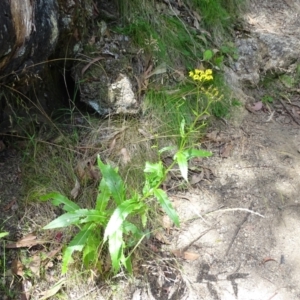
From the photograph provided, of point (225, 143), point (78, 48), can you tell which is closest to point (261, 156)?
point (225, 143)

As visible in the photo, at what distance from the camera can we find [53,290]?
8.45 ft

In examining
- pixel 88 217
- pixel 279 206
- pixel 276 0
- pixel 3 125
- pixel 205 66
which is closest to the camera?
pixel 88 217

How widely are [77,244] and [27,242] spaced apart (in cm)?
46

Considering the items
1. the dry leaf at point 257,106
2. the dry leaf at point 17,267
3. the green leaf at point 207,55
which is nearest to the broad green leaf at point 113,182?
the dry leaf at point 17,267

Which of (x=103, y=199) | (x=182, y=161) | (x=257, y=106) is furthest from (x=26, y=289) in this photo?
(x=257, y=106)

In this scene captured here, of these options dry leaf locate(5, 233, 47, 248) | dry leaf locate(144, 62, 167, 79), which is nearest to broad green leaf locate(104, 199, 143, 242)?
dry leaf locate(5, 233, 47, 248)

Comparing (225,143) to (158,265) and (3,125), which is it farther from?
(3,125)

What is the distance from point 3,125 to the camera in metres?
3.04

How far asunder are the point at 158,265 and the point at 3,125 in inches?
52.7

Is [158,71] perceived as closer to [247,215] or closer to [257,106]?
[257,106]

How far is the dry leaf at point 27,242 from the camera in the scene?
2.67 m

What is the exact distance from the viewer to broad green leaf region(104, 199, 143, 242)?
2248 millimetres

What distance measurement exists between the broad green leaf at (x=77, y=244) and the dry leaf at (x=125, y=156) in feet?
2.80

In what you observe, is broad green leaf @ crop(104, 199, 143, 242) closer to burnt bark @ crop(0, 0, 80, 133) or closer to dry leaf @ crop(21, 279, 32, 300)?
dry leaf @ crop(21, 279, 32, 300)
